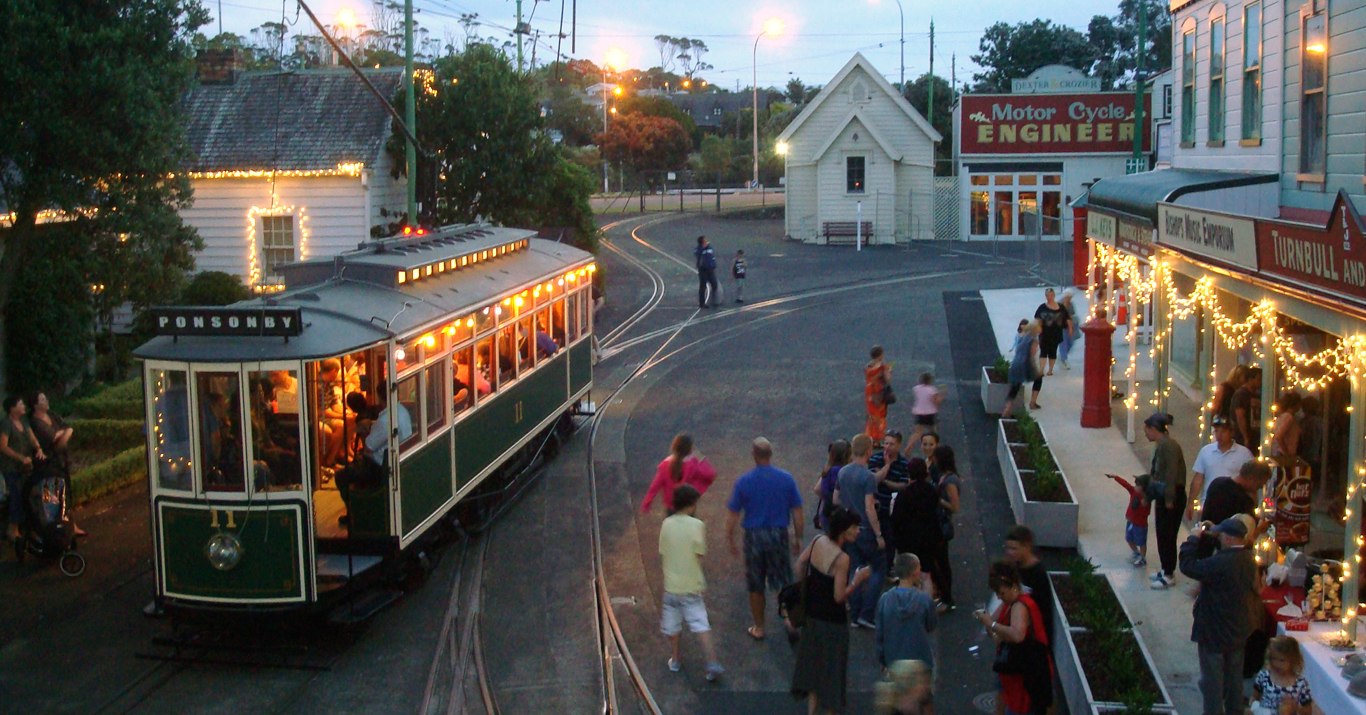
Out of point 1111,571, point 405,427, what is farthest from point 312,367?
point 1111,571

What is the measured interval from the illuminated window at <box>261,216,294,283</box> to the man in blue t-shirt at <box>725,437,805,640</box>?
18.6 meters

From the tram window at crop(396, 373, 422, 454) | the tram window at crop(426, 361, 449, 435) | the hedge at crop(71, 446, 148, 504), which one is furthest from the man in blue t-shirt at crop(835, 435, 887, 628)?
the hedge at crop(71, 446, 148, 504)

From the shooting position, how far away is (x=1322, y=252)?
829 cm

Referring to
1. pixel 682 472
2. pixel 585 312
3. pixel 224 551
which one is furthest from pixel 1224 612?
pixel 585 312

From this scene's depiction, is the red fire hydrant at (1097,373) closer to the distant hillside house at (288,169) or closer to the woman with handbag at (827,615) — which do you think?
the woman with handbag at (827,615)

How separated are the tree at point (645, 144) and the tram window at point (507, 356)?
49.7 metres

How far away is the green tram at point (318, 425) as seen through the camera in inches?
360

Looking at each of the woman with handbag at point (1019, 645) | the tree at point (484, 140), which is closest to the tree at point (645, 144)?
the tree at point (484, 140)

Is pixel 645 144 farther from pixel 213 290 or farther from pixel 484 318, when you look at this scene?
pixel 484 318

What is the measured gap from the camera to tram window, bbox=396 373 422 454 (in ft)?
34.2

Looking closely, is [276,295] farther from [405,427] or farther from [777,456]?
[777,456]

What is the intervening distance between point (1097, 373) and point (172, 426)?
11582mm

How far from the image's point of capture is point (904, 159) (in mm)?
43688

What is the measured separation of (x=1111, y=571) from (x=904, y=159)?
3419cm
